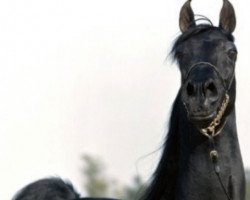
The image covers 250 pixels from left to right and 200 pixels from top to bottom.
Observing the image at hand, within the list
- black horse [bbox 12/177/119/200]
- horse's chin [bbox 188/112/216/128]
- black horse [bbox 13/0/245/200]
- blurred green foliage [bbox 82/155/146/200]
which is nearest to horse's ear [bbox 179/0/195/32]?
black horse [bbox 13/0/245/200]

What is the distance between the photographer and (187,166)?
339 inches

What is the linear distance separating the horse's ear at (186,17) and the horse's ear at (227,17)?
26cm

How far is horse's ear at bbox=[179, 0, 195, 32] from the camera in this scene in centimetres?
924

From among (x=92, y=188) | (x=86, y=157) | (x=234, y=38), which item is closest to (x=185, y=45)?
(x=234, y=38)

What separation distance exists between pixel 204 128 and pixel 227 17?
4.07ft

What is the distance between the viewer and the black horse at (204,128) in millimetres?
8328

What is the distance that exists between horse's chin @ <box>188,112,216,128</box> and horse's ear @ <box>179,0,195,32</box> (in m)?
1.15

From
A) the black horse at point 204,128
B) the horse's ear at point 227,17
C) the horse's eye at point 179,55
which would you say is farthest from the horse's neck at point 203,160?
the horse's ear at point 227,17

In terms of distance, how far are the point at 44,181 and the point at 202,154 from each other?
2628 millimetres

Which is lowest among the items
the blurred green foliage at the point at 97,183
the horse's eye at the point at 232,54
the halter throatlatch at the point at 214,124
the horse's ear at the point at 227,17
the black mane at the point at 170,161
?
the blurred green foliage at the point at 97,183

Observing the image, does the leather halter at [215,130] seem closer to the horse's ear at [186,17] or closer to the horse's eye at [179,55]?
the horse's eye at [179,55]

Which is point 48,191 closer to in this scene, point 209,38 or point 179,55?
point 179,55

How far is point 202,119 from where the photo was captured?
8.30 m

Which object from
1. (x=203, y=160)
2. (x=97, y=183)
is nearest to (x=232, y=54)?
(x=203, y=160)
